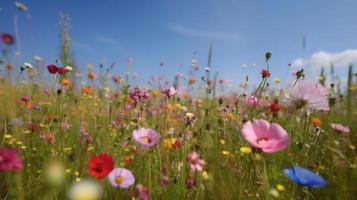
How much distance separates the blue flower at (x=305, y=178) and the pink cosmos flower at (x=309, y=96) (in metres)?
0.24

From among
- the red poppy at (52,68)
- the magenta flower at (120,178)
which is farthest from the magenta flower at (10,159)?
the red poppy at (52,68)

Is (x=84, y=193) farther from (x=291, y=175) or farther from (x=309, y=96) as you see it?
(x=309, y=96)

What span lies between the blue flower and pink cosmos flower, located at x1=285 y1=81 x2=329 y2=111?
237 mm

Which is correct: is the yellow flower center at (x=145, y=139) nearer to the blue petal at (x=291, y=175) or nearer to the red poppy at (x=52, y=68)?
the blue petal at (x=291, y=175)

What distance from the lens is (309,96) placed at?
1.13 metres

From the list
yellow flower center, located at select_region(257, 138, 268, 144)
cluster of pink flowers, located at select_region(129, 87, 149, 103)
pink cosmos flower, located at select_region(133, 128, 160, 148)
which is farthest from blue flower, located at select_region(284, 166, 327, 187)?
cluster of pink flowers, located at select_region(129, 87, 149, 103)

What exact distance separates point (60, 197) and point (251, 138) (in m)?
0.81

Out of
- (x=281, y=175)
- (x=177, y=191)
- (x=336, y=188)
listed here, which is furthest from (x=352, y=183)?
(x=177, y=191)

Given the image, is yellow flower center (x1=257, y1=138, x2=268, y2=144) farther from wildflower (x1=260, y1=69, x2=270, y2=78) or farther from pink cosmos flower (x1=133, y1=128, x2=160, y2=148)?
wildflower (x1=260, y1=69, x2=270, y2=78)

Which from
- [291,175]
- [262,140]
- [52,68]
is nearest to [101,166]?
[262,140]

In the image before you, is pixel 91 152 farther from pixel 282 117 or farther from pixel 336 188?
pixel 282 117

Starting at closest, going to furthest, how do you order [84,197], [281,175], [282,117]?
1. [84,197]
2. [281,175]
3. [282,117]

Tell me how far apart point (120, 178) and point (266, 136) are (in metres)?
0.43

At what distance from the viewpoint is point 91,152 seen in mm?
1710
